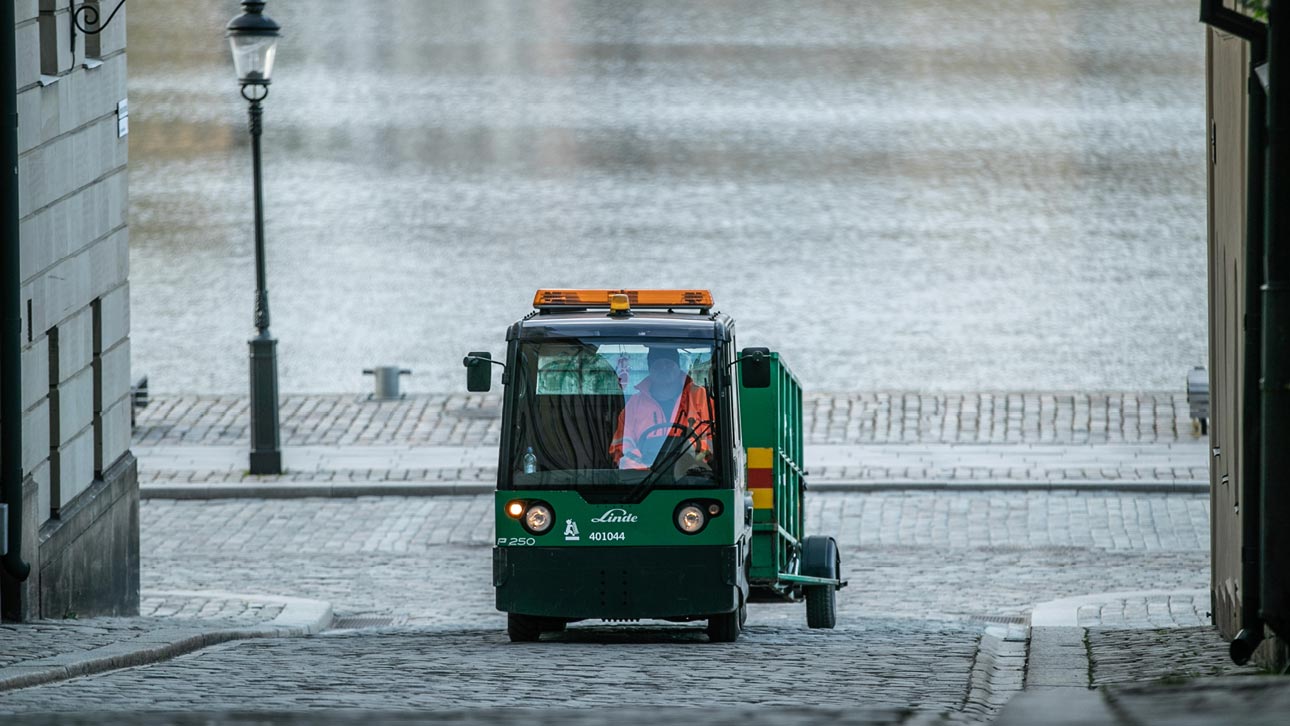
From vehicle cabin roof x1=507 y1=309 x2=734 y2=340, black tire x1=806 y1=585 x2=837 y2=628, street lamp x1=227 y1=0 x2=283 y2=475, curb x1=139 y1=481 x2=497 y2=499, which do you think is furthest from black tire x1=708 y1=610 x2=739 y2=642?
street lamp x1=227 y1=0 x2=283 y2=475

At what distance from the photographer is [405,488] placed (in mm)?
22172

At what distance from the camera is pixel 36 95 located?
14.6 meters

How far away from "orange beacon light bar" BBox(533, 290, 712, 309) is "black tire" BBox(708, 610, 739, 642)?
79.9 inches

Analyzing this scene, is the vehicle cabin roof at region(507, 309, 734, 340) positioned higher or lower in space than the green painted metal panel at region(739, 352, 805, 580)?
higher

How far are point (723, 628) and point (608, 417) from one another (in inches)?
65.0

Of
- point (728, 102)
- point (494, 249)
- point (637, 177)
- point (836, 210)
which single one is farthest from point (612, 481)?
point (728, 102)

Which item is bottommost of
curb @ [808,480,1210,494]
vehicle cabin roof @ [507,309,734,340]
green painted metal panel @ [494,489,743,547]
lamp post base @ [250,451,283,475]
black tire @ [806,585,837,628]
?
black tire @ [806,585,837,628]

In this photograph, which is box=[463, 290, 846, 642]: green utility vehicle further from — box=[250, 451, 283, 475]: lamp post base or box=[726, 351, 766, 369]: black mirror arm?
box=[250, 451, 283, 475]: lamp post base

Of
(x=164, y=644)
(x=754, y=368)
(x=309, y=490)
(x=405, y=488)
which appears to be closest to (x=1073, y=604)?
(x=754, y=368)

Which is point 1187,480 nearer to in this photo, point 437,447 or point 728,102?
point 437,447

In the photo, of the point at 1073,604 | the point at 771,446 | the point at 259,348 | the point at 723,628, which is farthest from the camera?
the point at 259,348

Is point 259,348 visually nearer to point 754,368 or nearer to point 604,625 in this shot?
point 604,625

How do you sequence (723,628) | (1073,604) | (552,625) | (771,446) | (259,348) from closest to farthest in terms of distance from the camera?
(723,628)
(552,625)
(771,446)
(1073,604)
(259,348)

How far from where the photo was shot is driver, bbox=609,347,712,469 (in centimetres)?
1357
